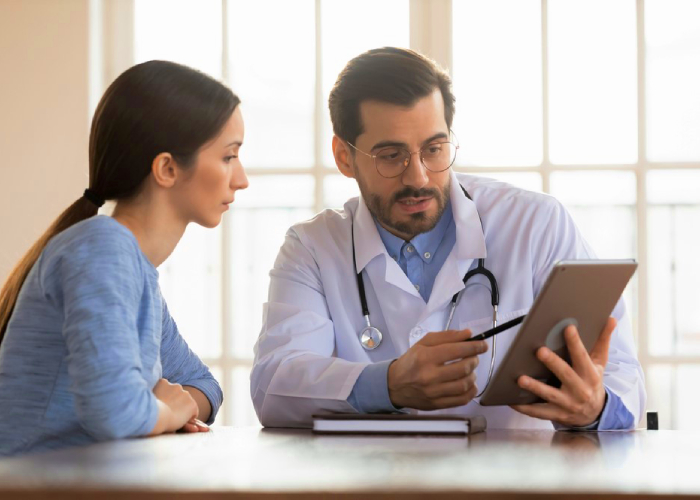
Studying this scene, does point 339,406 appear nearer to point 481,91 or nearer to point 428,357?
point 428,357

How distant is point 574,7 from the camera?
3.27 metres

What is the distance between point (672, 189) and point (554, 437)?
1984mm

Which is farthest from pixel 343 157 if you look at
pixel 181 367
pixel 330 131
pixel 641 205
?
pixel 641 205

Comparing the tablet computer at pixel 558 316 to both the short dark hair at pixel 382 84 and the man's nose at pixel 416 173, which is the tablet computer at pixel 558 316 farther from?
the short dark hair at pixel 382 84

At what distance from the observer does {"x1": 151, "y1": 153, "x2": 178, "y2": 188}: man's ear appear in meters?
1.64

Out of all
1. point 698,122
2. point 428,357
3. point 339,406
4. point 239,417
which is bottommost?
point 239,417

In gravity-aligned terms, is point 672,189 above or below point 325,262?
above

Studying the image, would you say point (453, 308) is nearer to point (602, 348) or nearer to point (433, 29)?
point (602, 348)

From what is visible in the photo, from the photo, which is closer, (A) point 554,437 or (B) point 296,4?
(A) point 554,437

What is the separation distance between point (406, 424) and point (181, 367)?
61 centimetres

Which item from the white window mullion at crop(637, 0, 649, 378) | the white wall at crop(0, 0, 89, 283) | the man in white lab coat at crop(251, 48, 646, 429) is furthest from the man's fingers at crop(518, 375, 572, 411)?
the white wall at crop(0, 0, 89, 283)

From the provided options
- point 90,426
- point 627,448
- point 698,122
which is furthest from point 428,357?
point 698,122

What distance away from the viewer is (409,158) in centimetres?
209

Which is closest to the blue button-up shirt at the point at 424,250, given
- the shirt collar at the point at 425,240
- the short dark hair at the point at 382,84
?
the shirt collar at the point at 425,240
